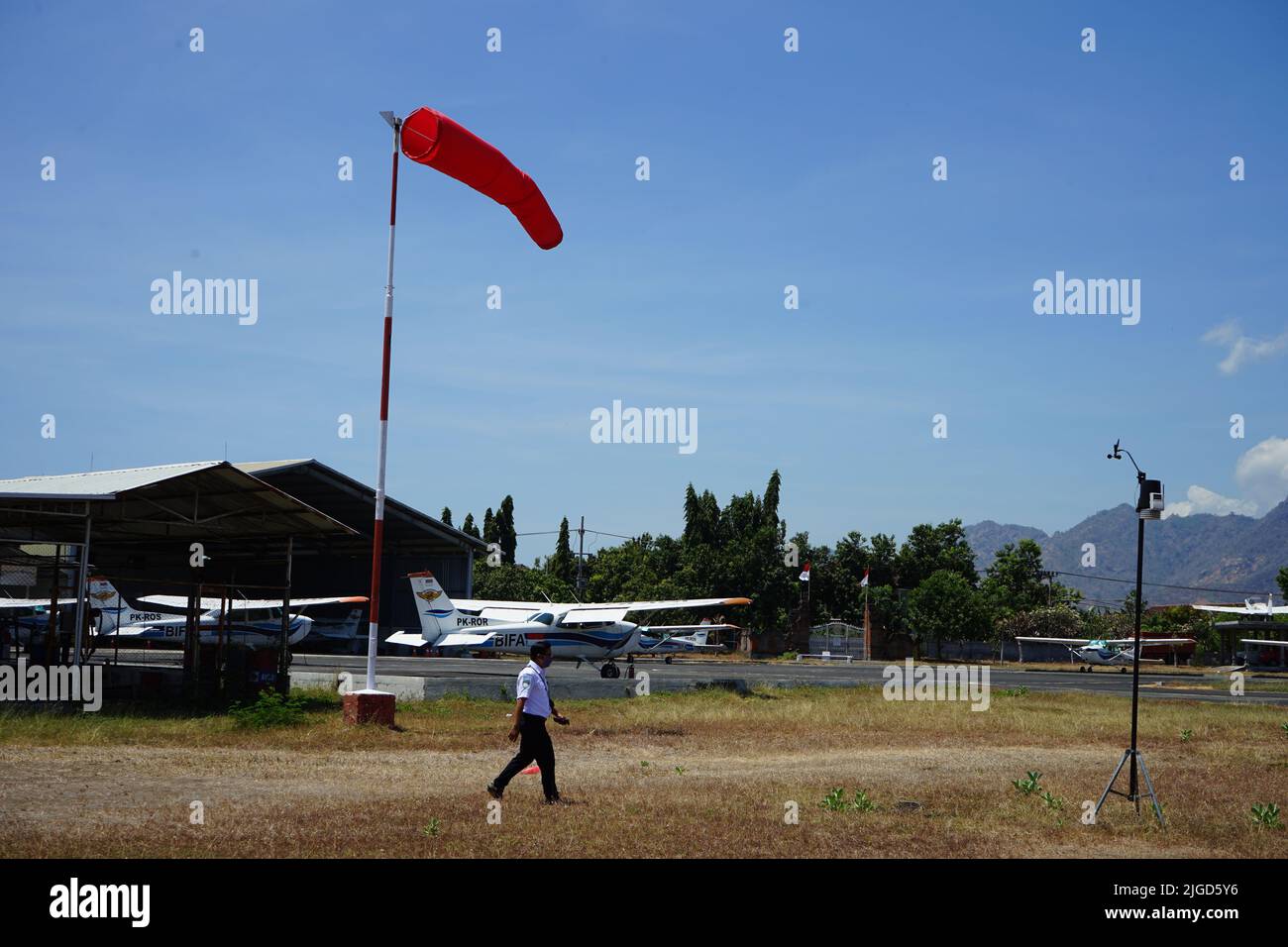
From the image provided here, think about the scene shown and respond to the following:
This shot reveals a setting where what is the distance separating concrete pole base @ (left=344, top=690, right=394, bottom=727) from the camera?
66.9 ft

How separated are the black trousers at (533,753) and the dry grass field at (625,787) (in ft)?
1.04

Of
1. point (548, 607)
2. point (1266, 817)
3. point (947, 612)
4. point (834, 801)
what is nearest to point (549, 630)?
point (548, 607)

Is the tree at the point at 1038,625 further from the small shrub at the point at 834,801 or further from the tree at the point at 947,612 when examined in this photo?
the small shrub at the point at 834,801

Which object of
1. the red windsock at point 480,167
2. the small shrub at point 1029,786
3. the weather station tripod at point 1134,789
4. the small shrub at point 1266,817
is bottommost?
the small shrub at point 1029,786

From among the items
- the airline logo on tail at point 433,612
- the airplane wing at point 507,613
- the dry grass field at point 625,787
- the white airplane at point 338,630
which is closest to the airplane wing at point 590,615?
the airplane wing at point 507,613

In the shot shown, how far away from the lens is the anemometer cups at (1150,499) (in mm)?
12336

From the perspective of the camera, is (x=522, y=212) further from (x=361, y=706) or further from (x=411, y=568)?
(x=411, y=568)

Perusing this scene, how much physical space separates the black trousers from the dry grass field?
0.32m

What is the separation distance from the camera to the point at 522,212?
19.6m

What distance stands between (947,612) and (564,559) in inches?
1529

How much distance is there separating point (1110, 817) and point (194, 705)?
18.3 m
